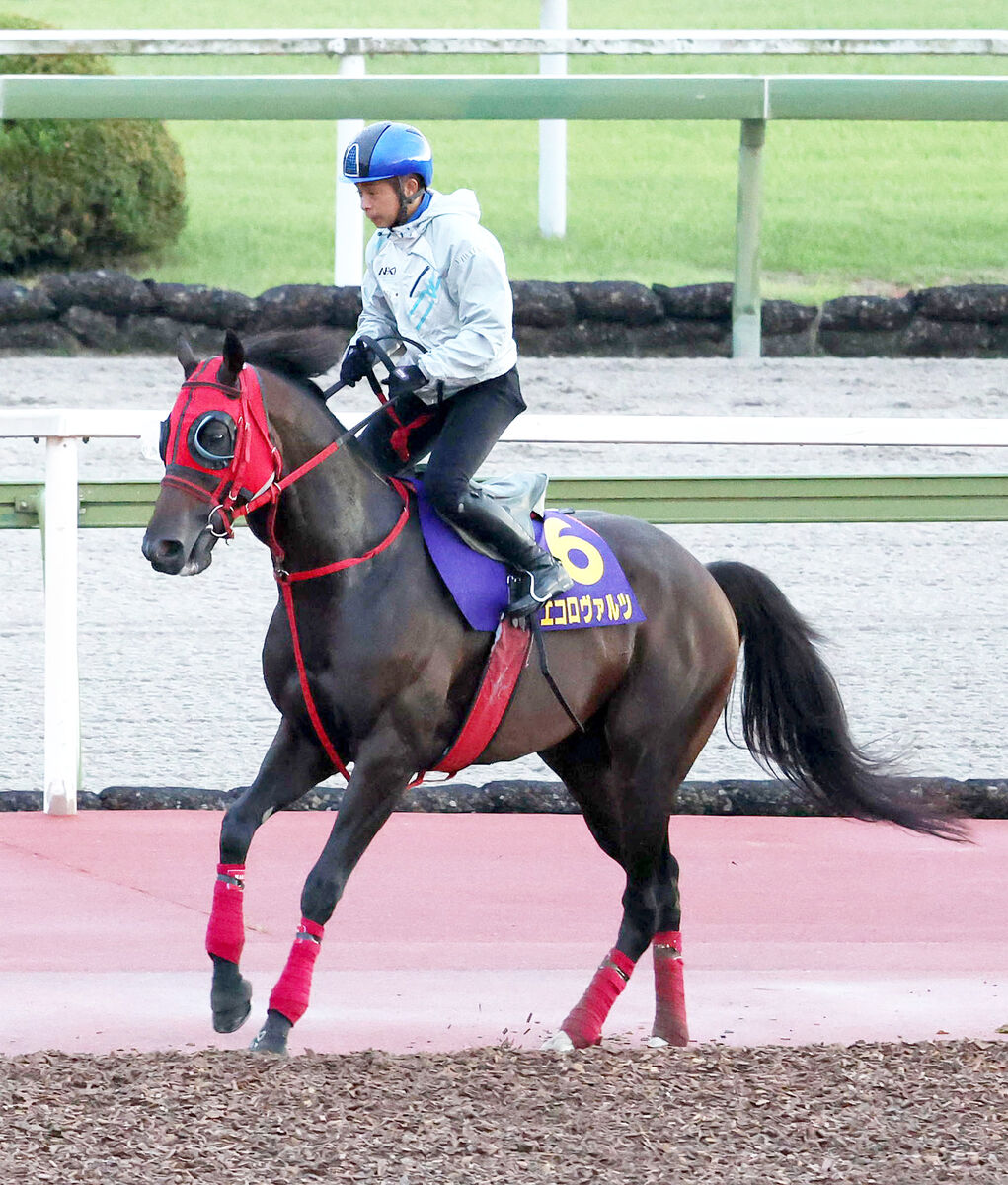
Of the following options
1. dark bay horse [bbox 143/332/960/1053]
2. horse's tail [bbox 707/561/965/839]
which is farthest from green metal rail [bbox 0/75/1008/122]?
dark bay horse [bbox 143/332/960/1053]

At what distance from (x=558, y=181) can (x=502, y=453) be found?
732 centimetres

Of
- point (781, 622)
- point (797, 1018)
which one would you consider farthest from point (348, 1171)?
point (781, 622)

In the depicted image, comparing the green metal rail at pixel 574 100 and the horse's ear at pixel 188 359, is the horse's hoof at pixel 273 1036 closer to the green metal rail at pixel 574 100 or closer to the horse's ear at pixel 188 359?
the horse's ear at pixel 188 359

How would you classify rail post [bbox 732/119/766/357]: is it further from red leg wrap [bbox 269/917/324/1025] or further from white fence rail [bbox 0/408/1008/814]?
red leg wrap [bbox 269/917/324/1025]

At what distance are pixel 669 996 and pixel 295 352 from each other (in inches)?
65.4

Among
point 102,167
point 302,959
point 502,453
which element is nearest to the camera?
point 302,959

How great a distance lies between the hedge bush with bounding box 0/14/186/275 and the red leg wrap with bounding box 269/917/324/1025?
1227cm

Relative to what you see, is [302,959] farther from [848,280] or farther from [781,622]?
[848,280]

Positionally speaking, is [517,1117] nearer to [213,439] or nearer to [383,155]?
[213,439]

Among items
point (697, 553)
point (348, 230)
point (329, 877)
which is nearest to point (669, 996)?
point (329, 877)

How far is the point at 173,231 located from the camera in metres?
17.2

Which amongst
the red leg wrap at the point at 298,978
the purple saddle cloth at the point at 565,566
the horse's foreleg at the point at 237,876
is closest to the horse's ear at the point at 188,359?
the purple saddle cloth at the point at 565,566

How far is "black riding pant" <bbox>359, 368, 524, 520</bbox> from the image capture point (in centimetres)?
445

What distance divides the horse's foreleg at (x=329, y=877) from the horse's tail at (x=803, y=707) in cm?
120
